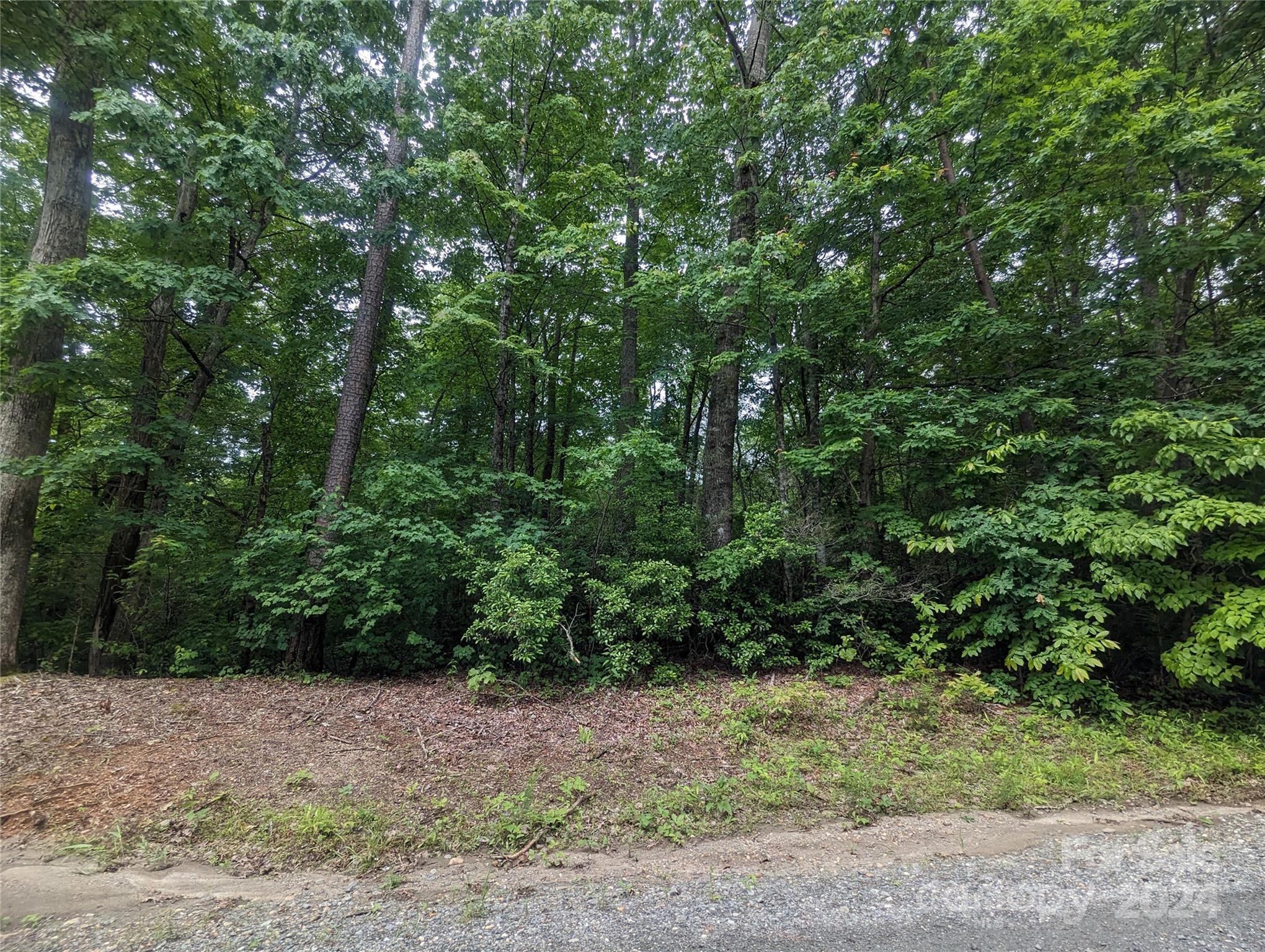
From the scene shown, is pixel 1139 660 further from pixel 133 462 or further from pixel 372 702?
pixel 133 462

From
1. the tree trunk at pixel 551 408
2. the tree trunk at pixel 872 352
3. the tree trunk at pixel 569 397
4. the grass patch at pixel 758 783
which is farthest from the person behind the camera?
the tree trunk at pixel 569 397

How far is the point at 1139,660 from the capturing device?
616 cm

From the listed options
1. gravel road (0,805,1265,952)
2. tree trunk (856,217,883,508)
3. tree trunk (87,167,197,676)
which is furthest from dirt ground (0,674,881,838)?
tree trunk (856,217,883,508)

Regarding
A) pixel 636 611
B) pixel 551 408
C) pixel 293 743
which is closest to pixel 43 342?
pixel 293 743

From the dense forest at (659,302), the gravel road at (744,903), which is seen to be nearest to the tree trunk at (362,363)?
the dense forest at (659,302)

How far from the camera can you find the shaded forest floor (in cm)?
321

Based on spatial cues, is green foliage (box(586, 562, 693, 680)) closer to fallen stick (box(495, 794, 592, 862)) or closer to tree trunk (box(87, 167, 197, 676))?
fallen stick (box(495, 794, 592, 862))

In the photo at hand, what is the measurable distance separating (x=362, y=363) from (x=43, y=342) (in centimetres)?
325

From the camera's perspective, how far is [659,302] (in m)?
9.53

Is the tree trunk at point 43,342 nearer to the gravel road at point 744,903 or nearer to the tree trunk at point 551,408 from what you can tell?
the gravel road at point 744,903

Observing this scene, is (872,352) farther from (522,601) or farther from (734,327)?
(522,601)

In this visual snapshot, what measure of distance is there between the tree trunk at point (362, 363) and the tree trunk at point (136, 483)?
87.5 inches

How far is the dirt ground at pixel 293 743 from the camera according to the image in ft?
11.6

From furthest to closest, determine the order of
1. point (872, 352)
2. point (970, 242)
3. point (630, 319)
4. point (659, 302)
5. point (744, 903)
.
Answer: point (630, 319)
point (659, 302)
point (872, 352)
point (970, 242)
point (744, 903)
